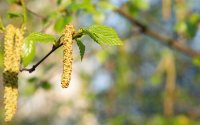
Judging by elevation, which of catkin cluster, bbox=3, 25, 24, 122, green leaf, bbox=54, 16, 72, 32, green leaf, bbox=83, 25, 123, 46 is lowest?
catkin cluster, bbox=3, 25, 24, 122

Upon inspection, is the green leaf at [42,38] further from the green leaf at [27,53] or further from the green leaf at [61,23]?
the green leaf at [61,23]

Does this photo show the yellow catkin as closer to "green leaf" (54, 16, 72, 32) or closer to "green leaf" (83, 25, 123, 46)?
"green leaf" (83, 25, 123, 46)

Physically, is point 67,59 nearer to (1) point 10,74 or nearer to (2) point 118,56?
(1) point 10,74

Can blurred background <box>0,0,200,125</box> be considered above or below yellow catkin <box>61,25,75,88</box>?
above

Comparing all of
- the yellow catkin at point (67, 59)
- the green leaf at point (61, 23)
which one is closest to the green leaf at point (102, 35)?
the yellow catkin at point (67, 59)

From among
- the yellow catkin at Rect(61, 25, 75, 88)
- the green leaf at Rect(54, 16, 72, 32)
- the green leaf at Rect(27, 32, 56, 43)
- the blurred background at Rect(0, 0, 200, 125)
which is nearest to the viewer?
the yellow catkin at Rect(61, 25, 75, 88)

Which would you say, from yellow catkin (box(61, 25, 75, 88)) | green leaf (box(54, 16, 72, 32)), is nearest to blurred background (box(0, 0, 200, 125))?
green leaf (box(54, 16, 72, 32))
